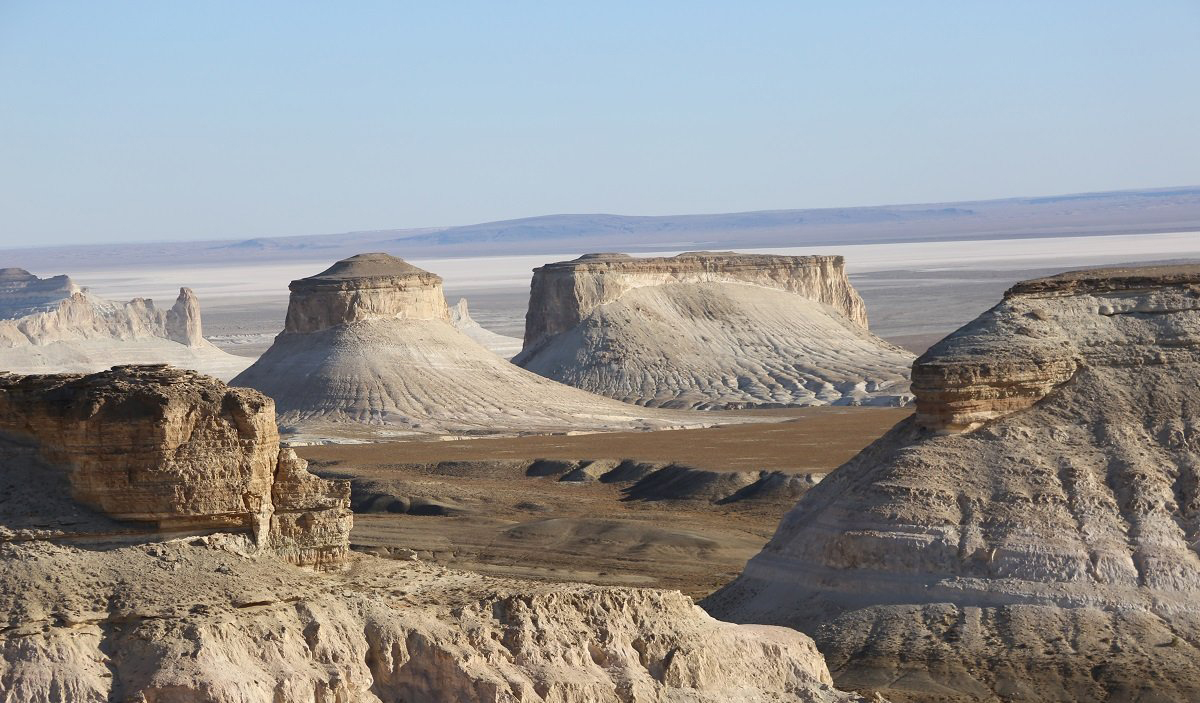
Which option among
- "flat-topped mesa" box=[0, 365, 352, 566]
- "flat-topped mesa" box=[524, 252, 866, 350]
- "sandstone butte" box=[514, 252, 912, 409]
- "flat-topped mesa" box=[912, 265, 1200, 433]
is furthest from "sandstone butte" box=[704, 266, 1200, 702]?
"flat-topped mesa" box=[524, 252, 866, 350]

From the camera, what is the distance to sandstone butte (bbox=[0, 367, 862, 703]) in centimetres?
1648

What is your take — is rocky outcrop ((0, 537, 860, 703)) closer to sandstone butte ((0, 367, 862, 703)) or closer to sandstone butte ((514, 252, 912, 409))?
sandstone butte ((0, 367, 862, 703))

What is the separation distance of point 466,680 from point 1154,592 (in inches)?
406

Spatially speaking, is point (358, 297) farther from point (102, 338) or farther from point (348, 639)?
point (348, 639)

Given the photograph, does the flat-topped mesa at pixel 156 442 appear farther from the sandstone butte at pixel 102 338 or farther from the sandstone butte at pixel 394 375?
the sandstone butte at pixel 102 338

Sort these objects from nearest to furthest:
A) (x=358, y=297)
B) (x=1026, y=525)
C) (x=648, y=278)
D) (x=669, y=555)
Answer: (x=1026, y=525), (x=669, y=555), (x=358, y=297), (x=648, y=278)

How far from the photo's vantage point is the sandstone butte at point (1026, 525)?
24016 mm

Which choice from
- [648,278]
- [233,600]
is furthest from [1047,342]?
[648,278]

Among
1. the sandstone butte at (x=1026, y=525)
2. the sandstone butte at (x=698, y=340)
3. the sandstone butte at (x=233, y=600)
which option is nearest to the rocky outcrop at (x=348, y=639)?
the sandstone butte at (x=233, y=600)

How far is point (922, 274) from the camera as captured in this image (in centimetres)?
18650

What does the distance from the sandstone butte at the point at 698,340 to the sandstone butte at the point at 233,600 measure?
57082mm

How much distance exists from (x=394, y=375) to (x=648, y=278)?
1869 cm

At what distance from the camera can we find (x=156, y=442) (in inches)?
696

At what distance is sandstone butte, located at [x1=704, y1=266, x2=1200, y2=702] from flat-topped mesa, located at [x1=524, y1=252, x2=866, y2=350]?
178ft
